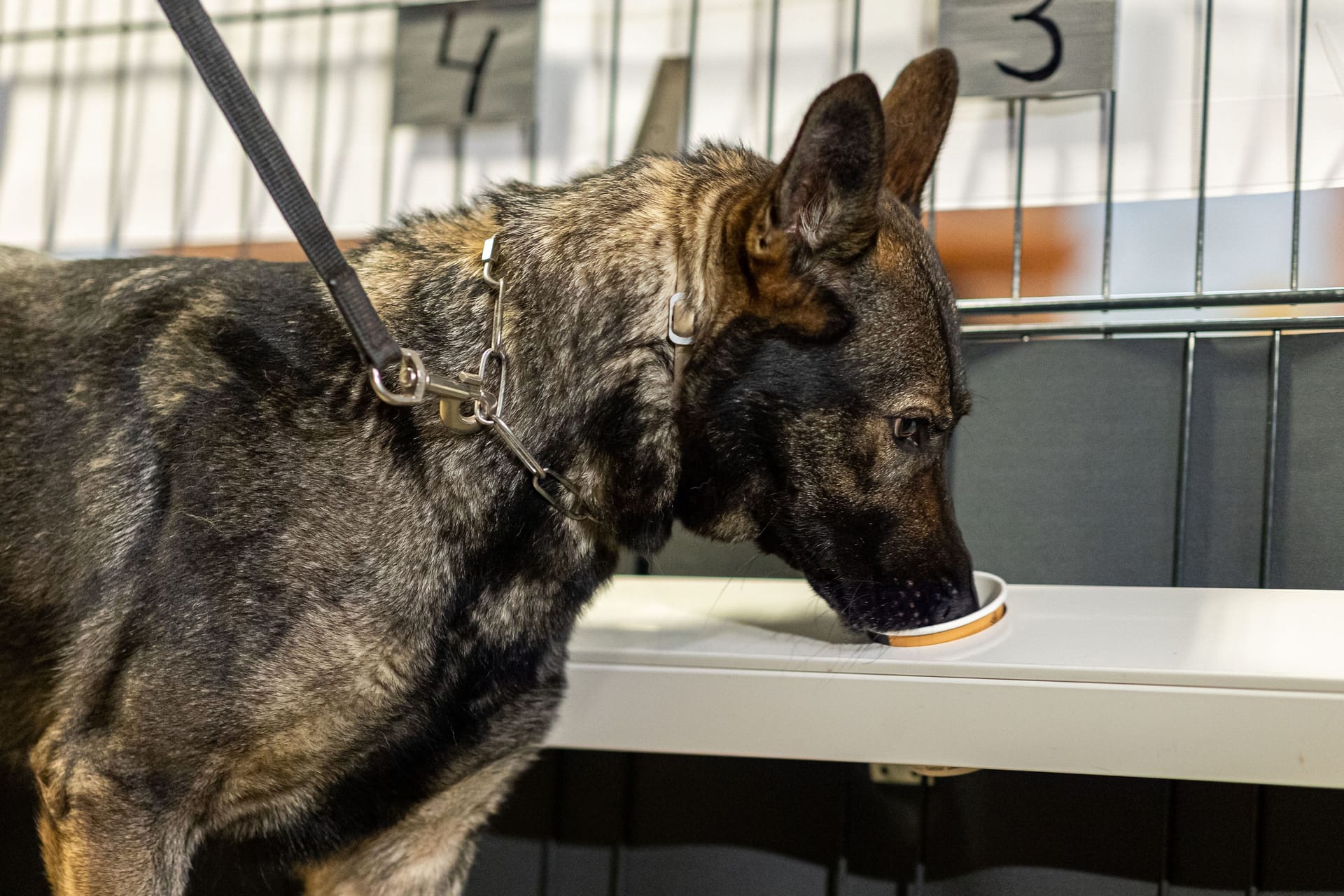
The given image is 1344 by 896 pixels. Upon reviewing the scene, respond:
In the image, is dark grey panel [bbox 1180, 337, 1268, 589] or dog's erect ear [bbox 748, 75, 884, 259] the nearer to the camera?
dog's erect ear [bbox 748, 75, 884, 259]

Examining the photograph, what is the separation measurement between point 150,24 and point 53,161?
28.5 inches

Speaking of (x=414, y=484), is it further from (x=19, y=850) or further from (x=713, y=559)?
(x=19, y=850)

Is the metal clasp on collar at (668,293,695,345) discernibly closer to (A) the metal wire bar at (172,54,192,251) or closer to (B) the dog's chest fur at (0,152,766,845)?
(B) the dog's chest fur at (0,152,766,845)

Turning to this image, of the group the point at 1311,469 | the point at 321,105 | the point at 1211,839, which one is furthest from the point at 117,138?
the point at 1211,839

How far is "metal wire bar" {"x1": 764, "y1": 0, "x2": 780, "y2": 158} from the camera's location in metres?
3.18

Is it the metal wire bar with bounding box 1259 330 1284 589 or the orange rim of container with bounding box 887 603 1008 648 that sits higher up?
the metal wire bar with bounding box 1259 330 1284 589

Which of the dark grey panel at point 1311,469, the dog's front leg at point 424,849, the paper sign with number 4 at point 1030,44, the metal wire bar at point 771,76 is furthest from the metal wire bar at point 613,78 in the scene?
the dog's front leg at point 424,849

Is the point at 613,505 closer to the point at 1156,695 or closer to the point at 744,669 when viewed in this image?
the point at 744,669

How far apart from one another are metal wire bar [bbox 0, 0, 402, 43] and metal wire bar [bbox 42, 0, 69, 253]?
94 mm

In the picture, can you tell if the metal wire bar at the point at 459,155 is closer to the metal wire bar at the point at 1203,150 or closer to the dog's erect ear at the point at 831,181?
the metal wire bar at the point at 1203,150

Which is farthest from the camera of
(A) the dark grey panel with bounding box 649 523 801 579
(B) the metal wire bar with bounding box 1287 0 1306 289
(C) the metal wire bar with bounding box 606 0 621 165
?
(C) the metal wire bar with bounding box 606 0 621 165

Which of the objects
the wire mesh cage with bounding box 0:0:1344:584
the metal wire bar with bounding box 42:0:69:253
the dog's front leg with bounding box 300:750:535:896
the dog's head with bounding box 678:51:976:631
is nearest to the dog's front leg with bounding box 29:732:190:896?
the dog's front leg with bounding box 300:750:535:896

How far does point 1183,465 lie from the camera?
236 centimetres

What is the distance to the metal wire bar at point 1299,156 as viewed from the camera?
2510mm
